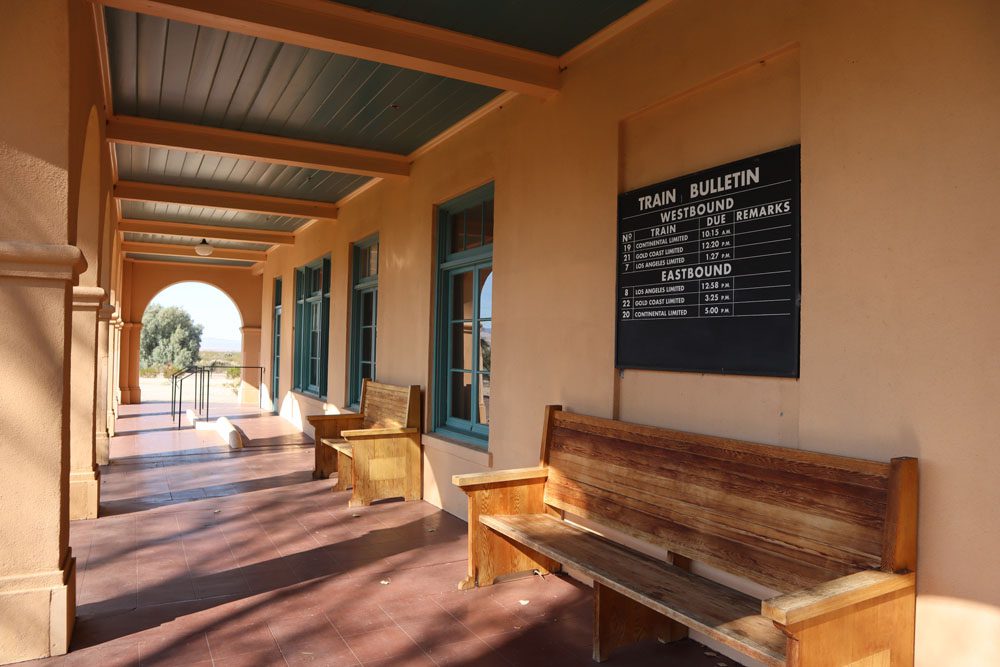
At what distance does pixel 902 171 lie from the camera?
7.91 feet

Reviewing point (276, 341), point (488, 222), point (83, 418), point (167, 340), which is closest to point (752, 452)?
point (488, 222)

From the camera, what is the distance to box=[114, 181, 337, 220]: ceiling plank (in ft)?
25.4

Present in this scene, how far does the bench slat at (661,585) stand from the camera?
7.22 ft

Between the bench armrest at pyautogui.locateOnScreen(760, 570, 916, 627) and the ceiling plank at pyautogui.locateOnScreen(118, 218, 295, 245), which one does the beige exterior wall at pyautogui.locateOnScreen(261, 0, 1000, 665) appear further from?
the ceiling plank at pyautogui.locateOnScreen(118, 218, 295, 245)

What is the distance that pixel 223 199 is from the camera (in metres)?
8.14

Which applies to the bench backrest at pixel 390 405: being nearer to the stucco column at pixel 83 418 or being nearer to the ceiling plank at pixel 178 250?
the stucco column at pixel 83 418

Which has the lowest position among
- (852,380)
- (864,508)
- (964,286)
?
(864,508)

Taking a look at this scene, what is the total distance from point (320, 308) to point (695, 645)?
7800mm

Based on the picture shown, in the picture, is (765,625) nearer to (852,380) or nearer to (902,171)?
(852,380)

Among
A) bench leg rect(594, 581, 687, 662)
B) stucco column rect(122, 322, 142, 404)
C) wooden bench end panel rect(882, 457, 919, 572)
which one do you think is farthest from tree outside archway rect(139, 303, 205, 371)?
wooden bench end panel rect(882, 457, 919, 572)

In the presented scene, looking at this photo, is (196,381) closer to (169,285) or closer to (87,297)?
(169,285)

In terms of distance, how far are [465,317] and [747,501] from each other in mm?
3431

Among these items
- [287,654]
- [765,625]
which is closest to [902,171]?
[765,625]

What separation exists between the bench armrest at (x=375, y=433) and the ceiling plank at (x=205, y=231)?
614cm
